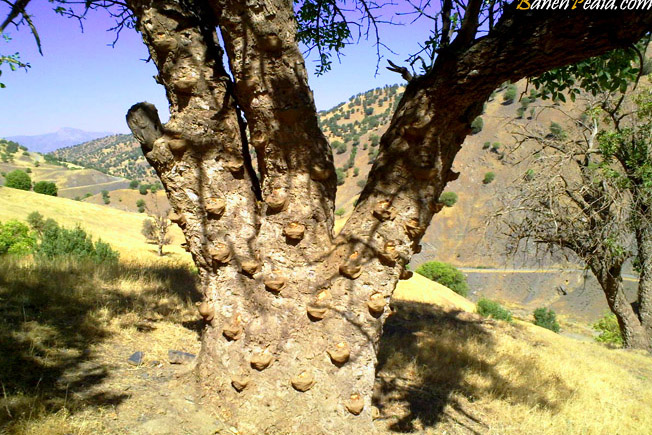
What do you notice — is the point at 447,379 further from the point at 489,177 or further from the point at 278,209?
the point at 489,177

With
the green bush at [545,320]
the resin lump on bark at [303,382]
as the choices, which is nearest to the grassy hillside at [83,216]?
the green bush at [545,320]

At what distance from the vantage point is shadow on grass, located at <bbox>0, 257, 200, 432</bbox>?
2393 millimetres

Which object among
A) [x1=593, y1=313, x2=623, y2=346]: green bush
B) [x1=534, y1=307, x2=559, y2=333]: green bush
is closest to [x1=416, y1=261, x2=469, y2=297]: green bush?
[x1=534, y1=307, x2=559, y2=333]: green bush

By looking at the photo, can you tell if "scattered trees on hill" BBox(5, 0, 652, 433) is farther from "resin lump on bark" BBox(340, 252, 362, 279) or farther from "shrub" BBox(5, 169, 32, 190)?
"shrub" BBox(5, 169, 32, 190)

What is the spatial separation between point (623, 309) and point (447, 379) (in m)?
7.03

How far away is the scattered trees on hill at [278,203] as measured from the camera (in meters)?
2.44

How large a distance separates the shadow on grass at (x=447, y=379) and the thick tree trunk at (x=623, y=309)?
12.9 feet

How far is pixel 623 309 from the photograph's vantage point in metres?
8.73

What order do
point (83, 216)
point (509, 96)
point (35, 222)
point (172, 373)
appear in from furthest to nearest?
1. point (509, 96)
2. point (83, 216)
3. point (35, 222)
4. point (172, 373)

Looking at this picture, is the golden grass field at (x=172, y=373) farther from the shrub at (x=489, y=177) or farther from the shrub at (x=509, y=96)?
the shrub at (x=509, y=96)

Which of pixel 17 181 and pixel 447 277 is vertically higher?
pixel 17 181

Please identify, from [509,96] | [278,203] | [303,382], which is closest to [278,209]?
[278,203]

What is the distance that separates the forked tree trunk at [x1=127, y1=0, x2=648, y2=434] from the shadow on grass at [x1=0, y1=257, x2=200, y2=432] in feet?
2.98

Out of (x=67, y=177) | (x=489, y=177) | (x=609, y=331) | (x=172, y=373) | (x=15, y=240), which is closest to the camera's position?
(x=172, y=373)
